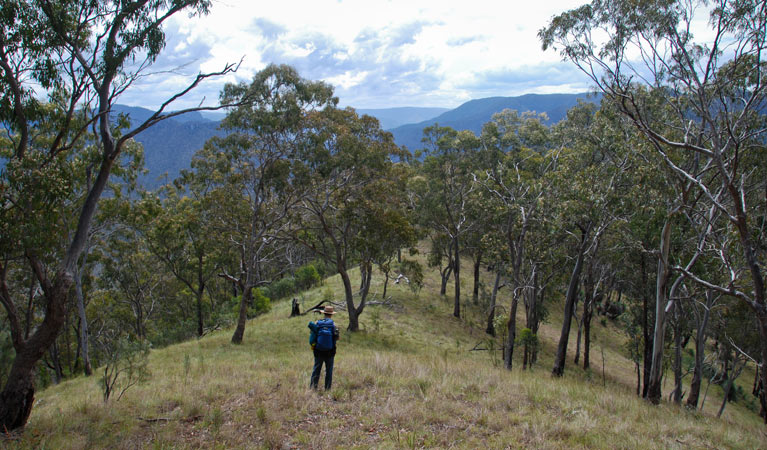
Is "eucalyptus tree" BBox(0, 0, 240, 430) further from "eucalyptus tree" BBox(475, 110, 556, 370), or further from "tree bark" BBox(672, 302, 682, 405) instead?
"tree bark" BBox(672, 302, 682, 405)

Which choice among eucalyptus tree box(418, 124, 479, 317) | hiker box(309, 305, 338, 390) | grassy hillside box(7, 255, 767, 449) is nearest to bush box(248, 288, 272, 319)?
eucalyptus tree box(418, 124, 479, 317)

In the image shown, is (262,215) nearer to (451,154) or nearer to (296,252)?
(451,154)

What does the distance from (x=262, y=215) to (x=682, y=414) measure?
17192 mm

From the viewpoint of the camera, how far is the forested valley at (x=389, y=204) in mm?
7887

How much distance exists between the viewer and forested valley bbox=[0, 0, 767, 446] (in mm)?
7887

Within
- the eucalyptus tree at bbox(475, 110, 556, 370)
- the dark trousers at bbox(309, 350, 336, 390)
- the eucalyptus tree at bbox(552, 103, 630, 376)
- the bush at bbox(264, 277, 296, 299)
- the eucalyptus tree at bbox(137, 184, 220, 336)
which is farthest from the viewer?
the bush at bbox(264, 277, 296, 299)

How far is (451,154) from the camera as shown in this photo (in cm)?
2806

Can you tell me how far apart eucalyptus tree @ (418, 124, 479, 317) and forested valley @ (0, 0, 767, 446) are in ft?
0.47

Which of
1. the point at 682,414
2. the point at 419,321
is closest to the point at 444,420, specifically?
the point at 682,414

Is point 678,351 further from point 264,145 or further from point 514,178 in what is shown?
point 264,145

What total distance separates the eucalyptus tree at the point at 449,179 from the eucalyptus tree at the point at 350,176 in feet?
24.0

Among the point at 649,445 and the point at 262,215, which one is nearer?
the point at 649,445

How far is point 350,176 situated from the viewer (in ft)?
60.5

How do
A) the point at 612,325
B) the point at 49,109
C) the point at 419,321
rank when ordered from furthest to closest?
the point at 612,325, the point at 419,321, the point at 49,109
